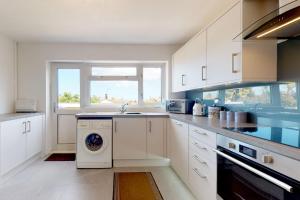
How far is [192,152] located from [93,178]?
1.55m

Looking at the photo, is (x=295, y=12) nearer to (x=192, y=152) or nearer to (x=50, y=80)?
(x=192, y=152)

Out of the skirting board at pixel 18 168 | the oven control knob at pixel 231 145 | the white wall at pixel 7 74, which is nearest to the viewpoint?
the oven control knob at pixel 231 145

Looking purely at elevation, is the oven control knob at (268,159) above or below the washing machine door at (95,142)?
above

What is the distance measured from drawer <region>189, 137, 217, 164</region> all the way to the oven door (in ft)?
0.46

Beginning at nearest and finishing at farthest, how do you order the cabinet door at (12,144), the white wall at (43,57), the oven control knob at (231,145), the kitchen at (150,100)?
the oven control knob at (231,145) < the kitchen at (150,100) < the cabinet door at (12,144) < the white wall at (43,57)

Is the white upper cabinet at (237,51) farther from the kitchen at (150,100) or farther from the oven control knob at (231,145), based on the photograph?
the oven control knob at (231,145)

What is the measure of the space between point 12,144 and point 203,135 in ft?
8.60

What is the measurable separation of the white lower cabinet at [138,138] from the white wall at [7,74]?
193 centimetres

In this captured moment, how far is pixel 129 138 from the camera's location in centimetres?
426

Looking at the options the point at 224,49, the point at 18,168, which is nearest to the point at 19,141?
the point at 18,168

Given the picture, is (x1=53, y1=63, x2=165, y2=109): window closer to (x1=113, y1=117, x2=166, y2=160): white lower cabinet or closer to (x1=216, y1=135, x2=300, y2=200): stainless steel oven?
(x1=113, y1=117, x2=166, y2=160): white lower cabinet

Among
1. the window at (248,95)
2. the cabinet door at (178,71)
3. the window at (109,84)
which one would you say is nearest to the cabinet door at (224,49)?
the window at (248,95)

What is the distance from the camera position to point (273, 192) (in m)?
1.36

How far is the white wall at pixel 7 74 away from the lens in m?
4.34
